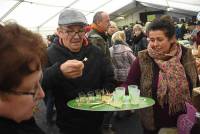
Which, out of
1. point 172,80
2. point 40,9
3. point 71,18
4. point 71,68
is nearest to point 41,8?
point 40,9

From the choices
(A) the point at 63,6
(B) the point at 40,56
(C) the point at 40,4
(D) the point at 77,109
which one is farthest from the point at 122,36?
(A) the point at 63,6

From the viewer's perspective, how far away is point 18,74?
1.18 m

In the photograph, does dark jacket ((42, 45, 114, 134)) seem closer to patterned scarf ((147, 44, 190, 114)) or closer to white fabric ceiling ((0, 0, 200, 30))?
patterned scarf ((147, 44, 190, 114))

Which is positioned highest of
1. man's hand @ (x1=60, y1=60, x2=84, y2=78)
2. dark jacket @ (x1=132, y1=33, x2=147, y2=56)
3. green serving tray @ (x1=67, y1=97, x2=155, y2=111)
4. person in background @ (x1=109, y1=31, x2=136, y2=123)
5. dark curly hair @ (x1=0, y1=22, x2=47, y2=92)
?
dark curly hair @ (x1=0, y1=22, x2=47, y2=92)

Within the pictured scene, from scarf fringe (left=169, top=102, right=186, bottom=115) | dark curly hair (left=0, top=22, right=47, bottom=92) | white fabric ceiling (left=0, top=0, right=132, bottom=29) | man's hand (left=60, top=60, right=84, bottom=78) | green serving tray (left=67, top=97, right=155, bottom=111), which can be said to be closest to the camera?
dark curly hair (left=0, top=22, right=47, bottom=92)

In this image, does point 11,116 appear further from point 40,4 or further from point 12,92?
point 40,4

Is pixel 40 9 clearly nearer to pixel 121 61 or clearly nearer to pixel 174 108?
pixel 121 61

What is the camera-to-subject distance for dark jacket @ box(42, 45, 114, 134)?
2.62m

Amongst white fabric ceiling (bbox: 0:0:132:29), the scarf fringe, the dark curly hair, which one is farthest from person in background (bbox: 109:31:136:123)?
white fabric ceiling (bbox: 0:0:132:29)

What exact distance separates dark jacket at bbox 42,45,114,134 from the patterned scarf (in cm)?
51

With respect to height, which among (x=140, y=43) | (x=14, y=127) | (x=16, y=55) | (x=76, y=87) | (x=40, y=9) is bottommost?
(x=140, y=43)

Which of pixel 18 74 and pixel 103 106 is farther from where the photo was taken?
pixel 103 106

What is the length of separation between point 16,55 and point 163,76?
1971 millimetres

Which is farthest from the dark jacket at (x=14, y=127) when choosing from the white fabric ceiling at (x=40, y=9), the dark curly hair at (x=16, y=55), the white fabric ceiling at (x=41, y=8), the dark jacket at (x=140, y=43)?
the white fabric ceiling at (x=40, y=9)
